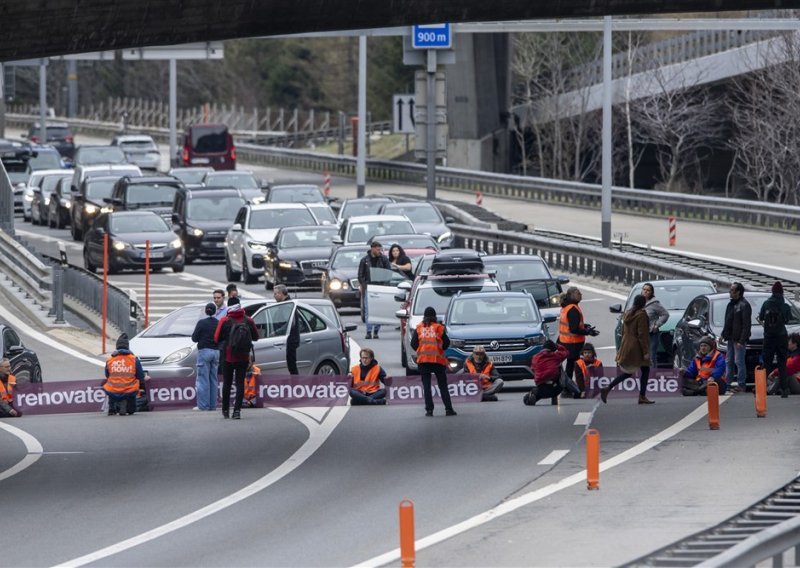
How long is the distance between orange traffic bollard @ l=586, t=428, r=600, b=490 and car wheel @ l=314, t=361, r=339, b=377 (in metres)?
9.35

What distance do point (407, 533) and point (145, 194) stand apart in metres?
38.0

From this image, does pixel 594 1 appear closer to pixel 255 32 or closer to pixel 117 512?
pixel 255 32

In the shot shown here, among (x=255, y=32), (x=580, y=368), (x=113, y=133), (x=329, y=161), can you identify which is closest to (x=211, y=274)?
(x=580, y=368)

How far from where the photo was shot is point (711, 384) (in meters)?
20.4

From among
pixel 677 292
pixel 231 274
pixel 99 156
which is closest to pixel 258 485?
pixel 677 292

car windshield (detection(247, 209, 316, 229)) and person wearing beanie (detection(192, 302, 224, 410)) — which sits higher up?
car windshield (detection(247, 209, 316, 229))

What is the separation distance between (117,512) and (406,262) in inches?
711

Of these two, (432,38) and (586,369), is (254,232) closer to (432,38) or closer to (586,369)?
(432,38)

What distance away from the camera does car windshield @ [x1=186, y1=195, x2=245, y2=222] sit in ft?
151

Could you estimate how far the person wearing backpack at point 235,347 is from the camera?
2255cm

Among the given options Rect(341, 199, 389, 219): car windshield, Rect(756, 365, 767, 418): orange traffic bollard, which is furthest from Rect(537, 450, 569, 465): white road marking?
Rect(341, 199, 389, 219): car windshield

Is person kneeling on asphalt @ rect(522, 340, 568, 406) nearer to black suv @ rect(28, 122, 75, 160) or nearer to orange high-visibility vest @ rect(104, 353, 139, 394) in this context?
orange high-visibility vest @ rect(104, 353, 139, 394)

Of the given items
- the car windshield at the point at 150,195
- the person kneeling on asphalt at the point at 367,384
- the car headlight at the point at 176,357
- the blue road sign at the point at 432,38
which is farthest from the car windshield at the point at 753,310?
the car windshield at the point at 150,195

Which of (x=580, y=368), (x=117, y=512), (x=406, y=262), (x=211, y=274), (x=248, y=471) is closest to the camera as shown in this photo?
(x=117, y=512)
